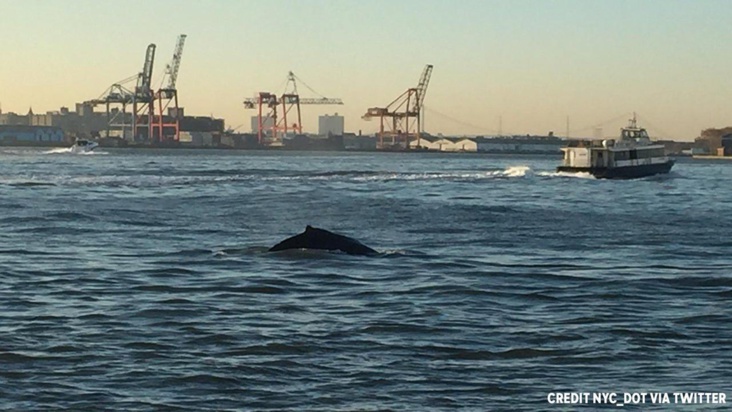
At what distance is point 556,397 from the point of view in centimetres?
1367

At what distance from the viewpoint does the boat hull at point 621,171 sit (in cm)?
9775

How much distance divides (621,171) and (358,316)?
8151 centimetres

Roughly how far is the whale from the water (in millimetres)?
528

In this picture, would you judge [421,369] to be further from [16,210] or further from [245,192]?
[245,192]

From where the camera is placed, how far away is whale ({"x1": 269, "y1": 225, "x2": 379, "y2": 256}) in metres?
28.5

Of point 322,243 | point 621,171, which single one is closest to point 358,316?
point 322,243

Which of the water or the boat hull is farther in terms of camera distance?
the boat hull

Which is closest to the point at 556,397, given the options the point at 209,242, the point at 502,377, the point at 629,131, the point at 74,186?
the point at 502,377

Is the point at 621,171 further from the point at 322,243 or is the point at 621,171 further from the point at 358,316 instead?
the point at 358,316

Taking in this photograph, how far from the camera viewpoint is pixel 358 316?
1912 centimetres

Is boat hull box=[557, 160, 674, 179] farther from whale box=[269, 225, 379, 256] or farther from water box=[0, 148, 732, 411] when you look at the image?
whale box=[269, 225, 379, 256]

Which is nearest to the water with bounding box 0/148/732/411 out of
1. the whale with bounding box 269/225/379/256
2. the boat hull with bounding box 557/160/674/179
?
the whale with bounding box 269/225/379/256

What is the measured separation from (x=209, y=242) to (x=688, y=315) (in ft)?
54.1

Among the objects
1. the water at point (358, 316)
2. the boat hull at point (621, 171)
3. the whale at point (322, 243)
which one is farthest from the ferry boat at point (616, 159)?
the whale at point (322, 243)
